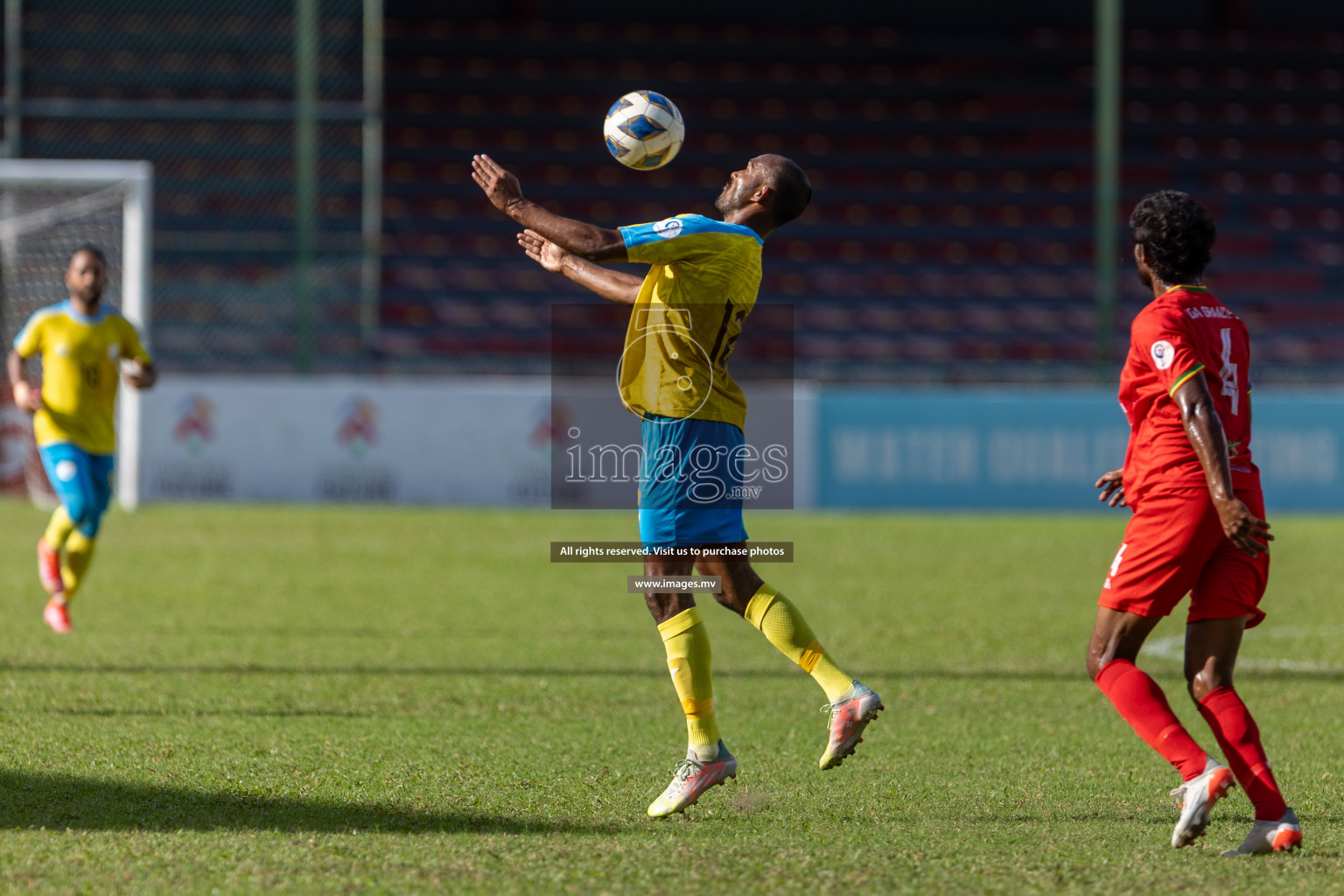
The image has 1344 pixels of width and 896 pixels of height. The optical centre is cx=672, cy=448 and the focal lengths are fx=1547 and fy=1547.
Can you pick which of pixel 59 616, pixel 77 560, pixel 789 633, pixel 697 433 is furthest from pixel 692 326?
pixel 77 560

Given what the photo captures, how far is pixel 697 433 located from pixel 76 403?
551 centimetres

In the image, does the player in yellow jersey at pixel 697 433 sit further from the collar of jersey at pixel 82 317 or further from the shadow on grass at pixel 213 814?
the collar of jersey at pixel 82 317

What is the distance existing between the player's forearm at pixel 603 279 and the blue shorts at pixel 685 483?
0.51m

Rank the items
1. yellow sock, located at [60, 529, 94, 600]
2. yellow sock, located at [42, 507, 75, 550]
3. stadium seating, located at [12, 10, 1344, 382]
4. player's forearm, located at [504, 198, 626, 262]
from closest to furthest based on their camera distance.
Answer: player's forearm, located at [504, 198, 626, 262]
yellow sock, located at [60, 529, 94, 600]
yellow sock, located at [42, 507, 75, 550]
stadium seating, located at [12, 10, 1344, 382]

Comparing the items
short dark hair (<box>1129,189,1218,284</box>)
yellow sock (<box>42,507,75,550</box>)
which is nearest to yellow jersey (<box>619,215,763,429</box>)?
short dark hair (<box>1129,189,1218,284</box>)

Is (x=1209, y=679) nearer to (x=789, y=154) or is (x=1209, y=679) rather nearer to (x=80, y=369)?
(x=80, y=369)

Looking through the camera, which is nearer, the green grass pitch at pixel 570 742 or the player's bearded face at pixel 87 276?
the green grass pitch at pixel 570 742

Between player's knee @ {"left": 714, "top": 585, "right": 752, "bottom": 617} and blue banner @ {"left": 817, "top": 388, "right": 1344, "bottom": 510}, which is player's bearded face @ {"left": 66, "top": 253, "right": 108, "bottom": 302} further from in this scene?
blue banner @ {"left": 817, "top": 388, "right": 1344, "bottom": 510}

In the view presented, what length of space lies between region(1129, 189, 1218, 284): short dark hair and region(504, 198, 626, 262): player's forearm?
4.75 feet

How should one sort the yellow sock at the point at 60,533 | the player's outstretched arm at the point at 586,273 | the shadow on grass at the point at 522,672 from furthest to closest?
the yellow sock at the point at 60,533 → the shadow on grass at the point at 522,672 → the player's outstretched arm at the point at 586,273

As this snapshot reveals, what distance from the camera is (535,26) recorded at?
26.1 m

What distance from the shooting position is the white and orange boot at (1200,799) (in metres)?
3.96

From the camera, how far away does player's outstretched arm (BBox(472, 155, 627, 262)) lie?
4402 millimetres

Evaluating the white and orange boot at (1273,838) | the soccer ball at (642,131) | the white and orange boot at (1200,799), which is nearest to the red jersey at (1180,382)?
the white and orange boot at (1200,799)
